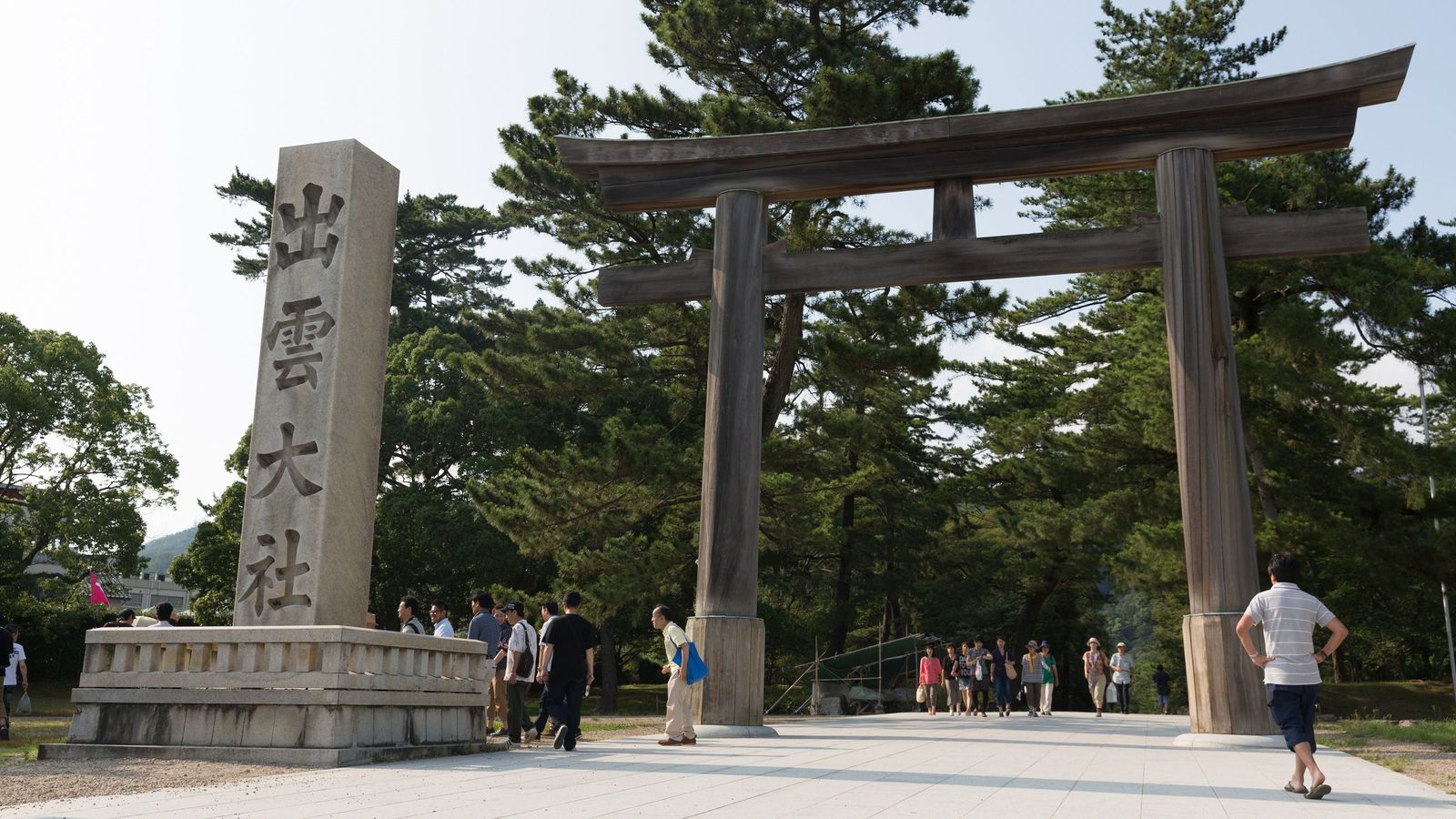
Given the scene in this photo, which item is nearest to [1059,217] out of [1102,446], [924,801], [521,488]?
[1102,446]

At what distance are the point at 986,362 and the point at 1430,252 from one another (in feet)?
42.9

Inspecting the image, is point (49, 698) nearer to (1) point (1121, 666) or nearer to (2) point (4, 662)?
(2) point (4, 662)

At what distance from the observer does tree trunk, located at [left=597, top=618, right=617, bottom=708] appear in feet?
95.1

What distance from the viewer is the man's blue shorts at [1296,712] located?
6844 millimetres

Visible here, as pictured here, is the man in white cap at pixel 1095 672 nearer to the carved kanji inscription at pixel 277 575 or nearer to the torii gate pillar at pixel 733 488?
the torii gate pillar at pixel 733 488

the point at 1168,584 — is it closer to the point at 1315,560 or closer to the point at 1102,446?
the point at 1102,446

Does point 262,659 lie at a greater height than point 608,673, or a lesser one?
greater

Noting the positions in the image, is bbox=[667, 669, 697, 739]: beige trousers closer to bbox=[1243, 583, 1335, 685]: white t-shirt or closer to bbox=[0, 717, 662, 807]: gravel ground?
bbox=[0, 717, 662, 807]: gravel ground

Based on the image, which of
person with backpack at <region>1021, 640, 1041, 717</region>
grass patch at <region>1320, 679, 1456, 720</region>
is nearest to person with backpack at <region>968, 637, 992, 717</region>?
person with backpack at <region>1021, 640, 1041, 717</region>

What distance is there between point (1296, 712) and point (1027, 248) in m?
6.45

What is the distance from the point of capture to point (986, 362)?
31797mm

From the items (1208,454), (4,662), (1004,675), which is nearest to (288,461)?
(4,662)

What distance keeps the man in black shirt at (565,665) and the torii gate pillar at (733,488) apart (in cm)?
198

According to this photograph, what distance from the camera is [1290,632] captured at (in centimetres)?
697
